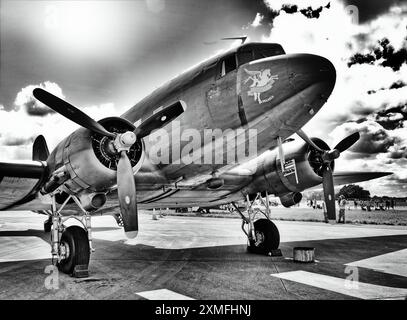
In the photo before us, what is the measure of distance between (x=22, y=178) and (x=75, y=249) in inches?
97.7

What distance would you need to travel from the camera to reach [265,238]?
422 inches

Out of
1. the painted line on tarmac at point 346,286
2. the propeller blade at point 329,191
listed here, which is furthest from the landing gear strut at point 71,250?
the propeller blade at point 329,191

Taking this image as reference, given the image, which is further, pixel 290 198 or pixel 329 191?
pixel 290 198

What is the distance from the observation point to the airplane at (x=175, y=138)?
21.7ft

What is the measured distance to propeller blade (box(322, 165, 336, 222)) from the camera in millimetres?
9762

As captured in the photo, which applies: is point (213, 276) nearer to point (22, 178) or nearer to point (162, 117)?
point (162, 117)

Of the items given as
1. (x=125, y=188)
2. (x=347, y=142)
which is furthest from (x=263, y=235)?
(x=125, y=188)

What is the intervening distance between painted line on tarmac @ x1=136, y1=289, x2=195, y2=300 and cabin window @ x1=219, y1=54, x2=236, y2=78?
4.55 meters

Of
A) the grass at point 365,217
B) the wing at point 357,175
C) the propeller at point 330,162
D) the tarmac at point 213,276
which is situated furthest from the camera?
the grass at point 365,217

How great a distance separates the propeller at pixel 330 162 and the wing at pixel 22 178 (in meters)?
7.45

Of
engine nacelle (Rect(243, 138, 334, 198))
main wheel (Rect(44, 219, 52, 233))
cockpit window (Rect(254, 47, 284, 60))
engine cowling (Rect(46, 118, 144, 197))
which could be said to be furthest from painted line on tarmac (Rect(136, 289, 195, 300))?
main wheel (Rect(44, 219, 52, 233))

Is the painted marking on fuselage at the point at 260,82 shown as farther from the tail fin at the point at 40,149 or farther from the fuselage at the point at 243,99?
the tail fin at the point at 40,149
